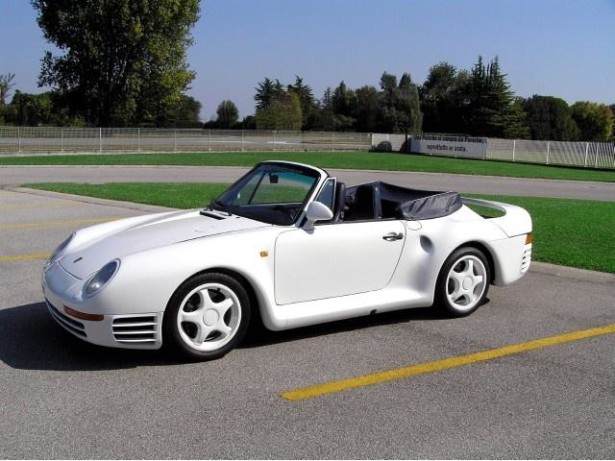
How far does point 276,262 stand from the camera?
4.64 metres

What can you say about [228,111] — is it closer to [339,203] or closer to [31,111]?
[31,111]

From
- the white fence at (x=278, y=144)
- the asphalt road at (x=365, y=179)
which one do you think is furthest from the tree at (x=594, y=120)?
the asphalt road at (x=365, y=179)

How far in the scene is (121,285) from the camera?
13.5 feet

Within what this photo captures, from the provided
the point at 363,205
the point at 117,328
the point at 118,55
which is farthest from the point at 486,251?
the point at 118,55

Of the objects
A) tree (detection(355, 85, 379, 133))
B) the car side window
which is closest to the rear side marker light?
the car side window

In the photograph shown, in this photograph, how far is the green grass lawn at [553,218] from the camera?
7984 millimetres

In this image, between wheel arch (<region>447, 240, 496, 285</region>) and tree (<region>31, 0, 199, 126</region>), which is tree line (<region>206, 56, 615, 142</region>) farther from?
wheel arch (<region>447, 240, 496, 285</region>)

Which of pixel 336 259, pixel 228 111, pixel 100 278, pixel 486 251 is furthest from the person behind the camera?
pixel 228 111

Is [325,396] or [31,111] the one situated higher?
Result: [31,111]

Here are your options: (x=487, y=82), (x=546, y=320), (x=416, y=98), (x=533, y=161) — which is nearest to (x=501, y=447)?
(x=546, y=320)

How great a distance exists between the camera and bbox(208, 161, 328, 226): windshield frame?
4.95m

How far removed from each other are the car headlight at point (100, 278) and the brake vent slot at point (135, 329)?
23 cm

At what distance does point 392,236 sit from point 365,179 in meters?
17.3

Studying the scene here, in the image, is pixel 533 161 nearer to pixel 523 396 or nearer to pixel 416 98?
pixel 523 396
